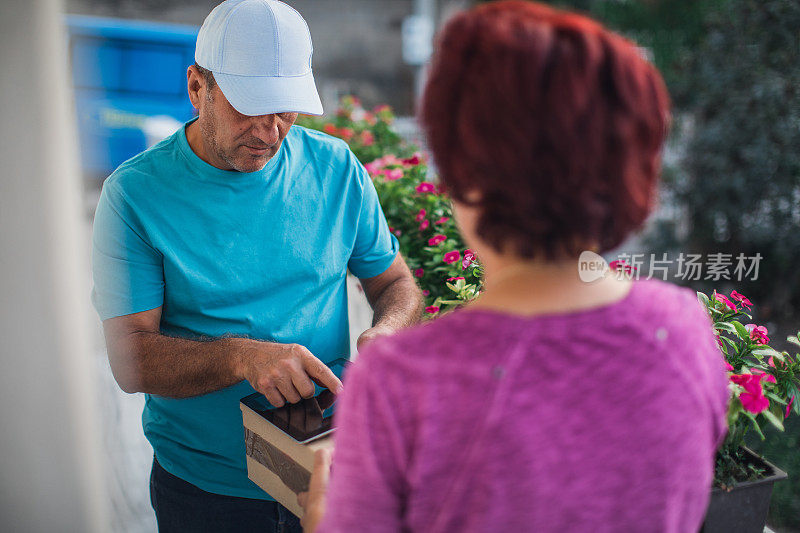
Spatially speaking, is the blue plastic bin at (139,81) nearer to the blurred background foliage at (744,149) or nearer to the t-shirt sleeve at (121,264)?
the blurred background foliage at (744,149)

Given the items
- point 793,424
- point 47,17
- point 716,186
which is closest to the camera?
point 47,17

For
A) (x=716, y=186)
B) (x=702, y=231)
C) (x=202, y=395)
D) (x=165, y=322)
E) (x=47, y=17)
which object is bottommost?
(x=702, y=231)

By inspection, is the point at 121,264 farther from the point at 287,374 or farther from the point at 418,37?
the point at 418,37

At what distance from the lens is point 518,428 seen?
0.70 metres

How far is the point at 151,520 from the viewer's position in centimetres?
288

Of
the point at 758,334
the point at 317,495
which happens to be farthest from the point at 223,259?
the point at 758,334

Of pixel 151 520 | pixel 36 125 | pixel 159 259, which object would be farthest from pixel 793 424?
pixel 36 125

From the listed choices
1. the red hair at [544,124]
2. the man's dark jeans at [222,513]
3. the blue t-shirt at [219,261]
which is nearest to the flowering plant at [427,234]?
the blue t-shirt at [219,261]

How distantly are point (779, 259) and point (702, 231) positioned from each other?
745mm

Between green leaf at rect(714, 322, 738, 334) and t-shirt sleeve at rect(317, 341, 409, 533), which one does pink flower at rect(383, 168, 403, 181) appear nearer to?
green leaf at rect(714, 322, 738, 334)

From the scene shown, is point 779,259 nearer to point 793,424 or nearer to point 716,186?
point 716,186

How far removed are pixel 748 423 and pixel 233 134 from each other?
137cm

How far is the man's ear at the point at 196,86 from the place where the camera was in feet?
5.27

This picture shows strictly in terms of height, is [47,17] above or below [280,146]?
above
